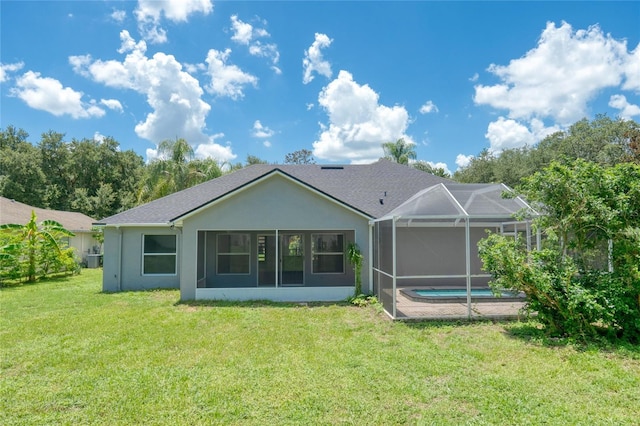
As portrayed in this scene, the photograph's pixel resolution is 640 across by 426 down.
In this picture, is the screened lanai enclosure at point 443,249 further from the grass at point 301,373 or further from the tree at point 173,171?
the tree at point 173,171

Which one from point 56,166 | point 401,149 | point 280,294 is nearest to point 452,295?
point 280,294

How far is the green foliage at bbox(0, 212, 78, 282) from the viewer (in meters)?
14.9

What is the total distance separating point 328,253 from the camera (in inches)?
543

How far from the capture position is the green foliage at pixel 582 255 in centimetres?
659

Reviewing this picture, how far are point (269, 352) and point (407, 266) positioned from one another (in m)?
8.57

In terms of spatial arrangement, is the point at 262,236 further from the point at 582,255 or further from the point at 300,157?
the point at 300,157

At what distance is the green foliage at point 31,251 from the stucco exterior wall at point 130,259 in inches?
188

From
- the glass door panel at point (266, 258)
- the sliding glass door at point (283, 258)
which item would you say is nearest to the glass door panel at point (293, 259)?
the sliding glass door at point (283, 258)

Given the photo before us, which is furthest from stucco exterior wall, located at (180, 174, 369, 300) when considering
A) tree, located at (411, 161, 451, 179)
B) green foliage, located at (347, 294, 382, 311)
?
tree, located at (411, 161, 451, 179)

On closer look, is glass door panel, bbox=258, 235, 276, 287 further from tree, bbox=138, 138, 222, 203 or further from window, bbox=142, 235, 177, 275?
tree, bbox=138, 138, 222, 203

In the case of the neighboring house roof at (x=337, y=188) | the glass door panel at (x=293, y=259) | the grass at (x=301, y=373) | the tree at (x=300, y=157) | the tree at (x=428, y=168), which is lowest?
the grass at (x=301, y=373)

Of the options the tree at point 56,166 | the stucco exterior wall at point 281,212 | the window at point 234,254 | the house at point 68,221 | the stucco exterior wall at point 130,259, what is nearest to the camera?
the stucco exterior wall at point 281,212

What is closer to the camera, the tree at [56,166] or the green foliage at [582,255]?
the green foliage at [582,255]

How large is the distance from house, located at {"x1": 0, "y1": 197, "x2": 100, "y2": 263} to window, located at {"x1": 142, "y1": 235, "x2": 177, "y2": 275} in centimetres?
972
